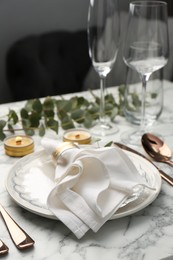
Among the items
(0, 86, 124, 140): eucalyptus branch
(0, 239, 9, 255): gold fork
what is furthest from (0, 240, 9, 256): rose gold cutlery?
(0, 86, 124, 140): eucalyptus branch

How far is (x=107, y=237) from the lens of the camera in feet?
2.11

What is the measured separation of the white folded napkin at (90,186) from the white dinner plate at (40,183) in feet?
0.06

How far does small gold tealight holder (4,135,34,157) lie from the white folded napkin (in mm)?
208

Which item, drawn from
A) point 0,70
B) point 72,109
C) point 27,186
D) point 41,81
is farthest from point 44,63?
point 27,186

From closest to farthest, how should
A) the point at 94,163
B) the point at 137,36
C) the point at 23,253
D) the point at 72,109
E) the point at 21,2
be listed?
the point at 23,253 → the point at 94,163 → the point at 137,36 → the point at 72,109 → the point at 21,2

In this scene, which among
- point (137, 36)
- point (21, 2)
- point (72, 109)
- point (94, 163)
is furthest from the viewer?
point (21, 2)

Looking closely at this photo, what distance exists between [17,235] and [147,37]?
56 cm

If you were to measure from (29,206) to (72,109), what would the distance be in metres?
0.53

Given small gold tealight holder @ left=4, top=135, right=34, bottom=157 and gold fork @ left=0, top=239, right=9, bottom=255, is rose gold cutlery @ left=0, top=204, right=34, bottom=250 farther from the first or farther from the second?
small gold tealight holder @ left=4, top=135, right=34, bottom=157

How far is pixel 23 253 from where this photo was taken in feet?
2.00

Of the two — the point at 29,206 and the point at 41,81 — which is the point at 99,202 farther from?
the point at 41,81

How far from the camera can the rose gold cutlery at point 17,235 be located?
618mm

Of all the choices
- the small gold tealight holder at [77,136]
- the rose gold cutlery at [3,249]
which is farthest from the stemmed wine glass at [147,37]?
the rose gold cutlery at [3,249]

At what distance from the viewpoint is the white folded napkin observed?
2.12 feet
